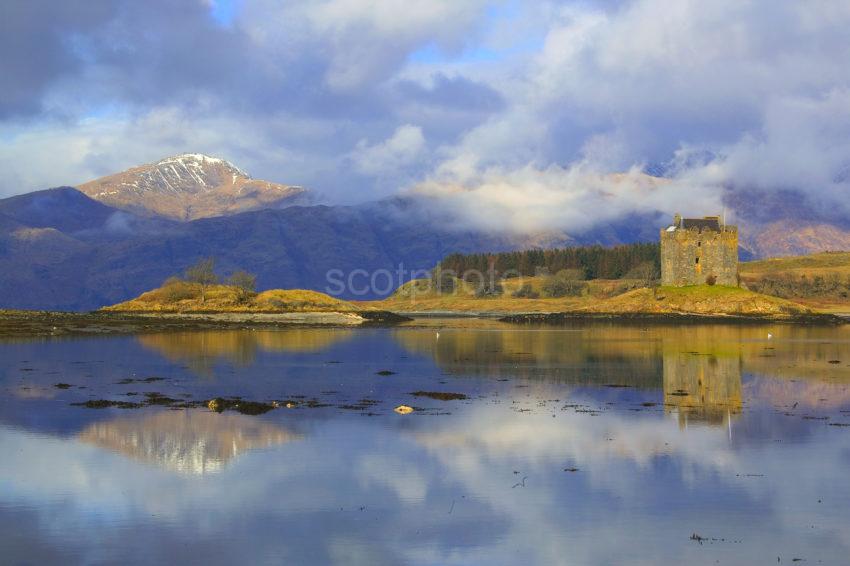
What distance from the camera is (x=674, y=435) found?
28.8m

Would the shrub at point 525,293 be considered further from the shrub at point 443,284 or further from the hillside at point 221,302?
the hillside at point 221,302

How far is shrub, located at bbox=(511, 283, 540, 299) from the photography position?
172750 mm

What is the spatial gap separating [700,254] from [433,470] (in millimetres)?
99642

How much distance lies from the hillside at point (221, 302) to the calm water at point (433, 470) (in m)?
81.1

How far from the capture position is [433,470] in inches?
934

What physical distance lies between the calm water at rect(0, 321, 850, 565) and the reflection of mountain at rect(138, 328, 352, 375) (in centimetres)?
855

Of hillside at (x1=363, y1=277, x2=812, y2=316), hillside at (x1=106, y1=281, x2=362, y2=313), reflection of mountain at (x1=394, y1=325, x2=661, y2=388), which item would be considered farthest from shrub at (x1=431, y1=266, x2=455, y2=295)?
reflection of mountain at (x1=394, y1=325, x2=661, y2=388)

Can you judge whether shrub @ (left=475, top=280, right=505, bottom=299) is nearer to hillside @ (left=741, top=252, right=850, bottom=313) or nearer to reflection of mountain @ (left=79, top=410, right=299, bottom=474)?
hillside @ (left=741, top=252, right=850, bottom=313)

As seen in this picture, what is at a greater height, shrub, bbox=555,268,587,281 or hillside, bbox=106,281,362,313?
shrub, bbox=555,268,587,281

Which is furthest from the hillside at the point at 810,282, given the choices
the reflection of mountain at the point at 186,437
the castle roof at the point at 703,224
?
the reflection of mountain at the point at 186,437

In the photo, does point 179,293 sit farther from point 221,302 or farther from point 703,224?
point 703,224

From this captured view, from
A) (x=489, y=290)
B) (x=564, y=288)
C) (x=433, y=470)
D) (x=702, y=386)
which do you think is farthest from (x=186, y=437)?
(x=489, y=290)

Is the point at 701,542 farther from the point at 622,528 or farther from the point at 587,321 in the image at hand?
the point at 587,321

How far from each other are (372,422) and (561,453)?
7.59 m
